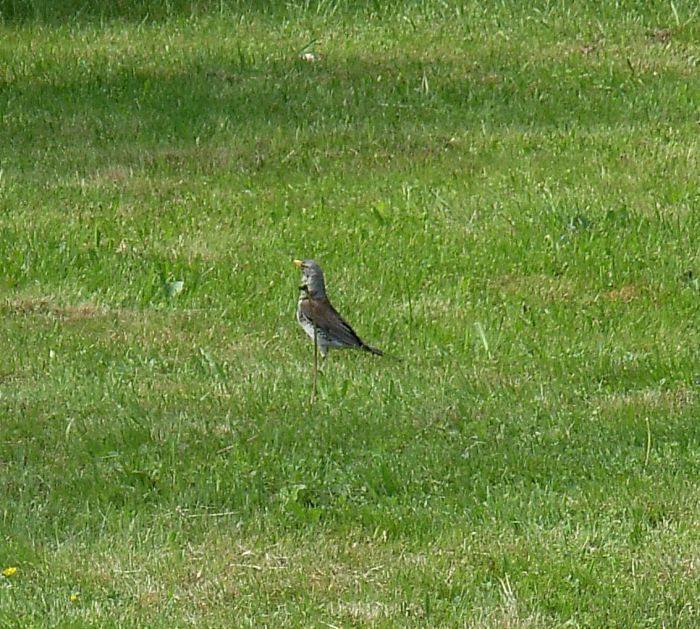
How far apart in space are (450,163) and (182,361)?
439 centimetres

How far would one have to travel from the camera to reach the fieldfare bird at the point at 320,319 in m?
8.79

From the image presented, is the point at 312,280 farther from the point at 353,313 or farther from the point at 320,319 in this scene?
the point at 353,313

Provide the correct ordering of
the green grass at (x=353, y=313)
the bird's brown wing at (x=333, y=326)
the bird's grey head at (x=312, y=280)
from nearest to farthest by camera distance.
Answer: the green grass at (x=353, y=313)
the bird's brown wing at (x=333, y=326)
the bird's grey head at (x=312, y=280)

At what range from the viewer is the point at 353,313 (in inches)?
384

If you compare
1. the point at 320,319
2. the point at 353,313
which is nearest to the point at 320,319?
the point at 320,319

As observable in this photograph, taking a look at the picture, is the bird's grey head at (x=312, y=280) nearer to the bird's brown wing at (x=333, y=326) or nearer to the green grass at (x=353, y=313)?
the bird's brown wing at (x=333, y=326)

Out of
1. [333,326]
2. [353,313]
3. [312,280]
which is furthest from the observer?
[353,313]

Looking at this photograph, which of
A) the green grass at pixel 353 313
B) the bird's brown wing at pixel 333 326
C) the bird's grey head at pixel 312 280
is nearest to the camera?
the green grass at pixel 353 313

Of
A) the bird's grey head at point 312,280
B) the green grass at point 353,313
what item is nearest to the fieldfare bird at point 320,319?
the bird's grey head at point 312,280

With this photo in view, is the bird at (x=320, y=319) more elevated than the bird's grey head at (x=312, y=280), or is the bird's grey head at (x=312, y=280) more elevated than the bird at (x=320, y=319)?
the bird's grey head at (x=312, y=280)

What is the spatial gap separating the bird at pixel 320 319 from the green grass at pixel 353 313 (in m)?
0.13

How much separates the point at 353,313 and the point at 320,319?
3.13ft

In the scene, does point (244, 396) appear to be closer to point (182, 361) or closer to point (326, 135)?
point (182, 361)

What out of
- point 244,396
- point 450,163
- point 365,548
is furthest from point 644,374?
point 450,163
